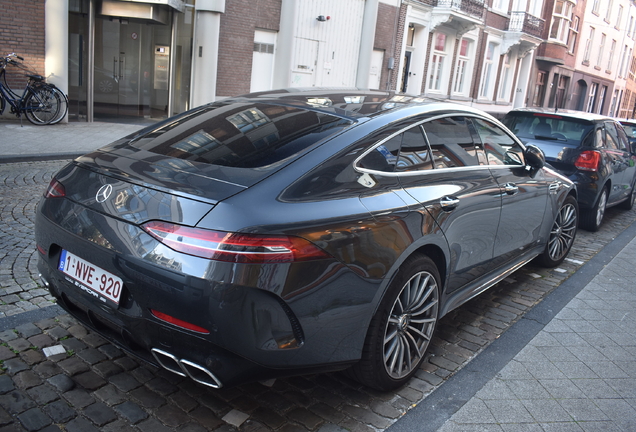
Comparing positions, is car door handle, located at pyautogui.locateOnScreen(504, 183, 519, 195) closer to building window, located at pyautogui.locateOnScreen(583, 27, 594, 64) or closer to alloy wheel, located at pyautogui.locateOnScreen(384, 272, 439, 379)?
alloy wheel, located at pyautogui.locateOnScreen(384, 272, 439, 379)

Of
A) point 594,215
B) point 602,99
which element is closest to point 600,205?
point 594,215

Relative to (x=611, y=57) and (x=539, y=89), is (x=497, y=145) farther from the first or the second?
(x=611, y=57)

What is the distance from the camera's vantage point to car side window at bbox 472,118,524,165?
13.3ft

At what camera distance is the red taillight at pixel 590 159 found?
23.7ft

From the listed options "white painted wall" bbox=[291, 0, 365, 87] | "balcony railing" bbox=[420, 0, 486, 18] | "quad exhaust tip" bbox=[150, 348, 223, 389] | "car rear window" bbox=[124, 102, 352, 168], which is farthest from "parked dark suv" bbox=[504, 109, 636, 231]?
"balcony railing" bbox=[420, 0, 486, 18]

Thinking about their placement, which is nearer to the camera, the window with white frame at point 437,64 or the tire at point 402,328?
the tire at point 402,328

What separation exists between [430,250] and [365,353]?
759 mm

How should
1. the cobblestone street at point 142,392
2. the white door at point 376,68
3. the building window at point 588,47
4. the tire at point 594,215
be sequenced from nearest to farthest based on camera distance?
the cobblestone street at point 142,392 → the tire at point 594,215 → the white door at point 376,68 → the building window at point 588,47

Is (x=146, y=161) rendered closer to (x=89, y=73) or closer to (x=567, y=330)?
(x=567, y=330)

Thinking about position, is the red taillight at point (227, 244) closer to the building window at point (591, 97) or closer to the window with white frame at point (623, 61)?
the building window at point (591, 97)

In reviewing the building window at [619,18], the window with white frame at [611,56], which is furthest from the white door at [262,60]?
the window with white frame at [611,56]

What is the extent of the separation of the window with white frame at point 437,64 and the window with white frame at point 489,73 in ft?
14.7

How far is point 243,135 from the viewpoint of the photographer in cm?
295

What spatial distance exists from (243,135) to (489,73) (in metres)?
28.3
